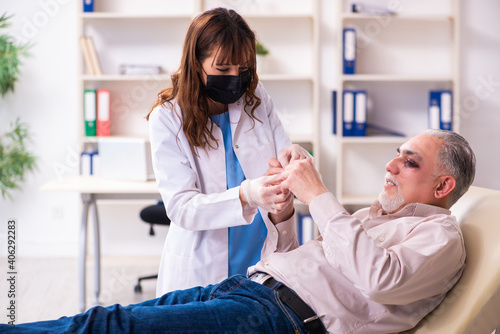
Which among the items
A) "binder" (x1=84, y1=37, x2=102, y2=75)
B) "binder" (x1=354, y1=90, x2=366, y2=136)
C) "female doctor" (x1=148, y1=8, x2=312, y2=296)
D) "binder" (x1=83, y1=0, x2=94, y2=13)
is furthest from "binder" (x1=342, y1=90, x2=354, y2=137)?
"female doctor" (x1=148, y1=8, x2=312, y2=296)

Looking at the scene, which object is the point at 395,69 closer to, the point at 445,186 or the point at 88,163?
the point at 88,163

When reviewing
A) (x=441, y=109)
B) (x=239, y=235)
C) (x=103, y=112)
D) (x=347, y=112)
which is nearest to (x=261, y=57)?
(x=347, y=112)

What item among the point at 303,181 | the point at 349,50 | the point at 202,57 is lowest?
the point at 303,181

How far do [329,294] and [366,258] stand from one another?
150 millimetres

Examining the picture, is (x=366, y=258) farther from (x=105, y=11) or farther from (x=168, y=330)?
(x=105, y=11)

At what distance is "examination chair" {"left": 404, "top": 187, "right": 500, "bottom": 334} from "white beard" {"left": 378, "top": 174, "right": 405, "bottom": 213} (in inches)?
7.2

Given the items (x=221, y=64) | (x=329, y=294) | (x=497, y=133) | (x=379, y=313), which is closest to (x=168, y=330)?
(x=329, y=294)

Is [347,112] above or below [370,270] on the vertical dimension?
above

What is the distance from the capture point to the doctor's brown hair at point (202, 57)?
159 cm

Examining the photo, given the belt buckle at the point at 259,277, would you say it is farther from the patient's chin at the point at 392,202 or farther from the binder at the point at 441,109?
the binder at the point at 441,109

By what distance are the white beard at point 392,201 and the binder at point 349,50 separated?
7.55 ft

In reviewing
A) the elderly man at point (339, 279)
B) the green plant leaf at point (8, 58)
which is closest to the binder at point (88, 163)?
the green plant leaf at point (8, 58)

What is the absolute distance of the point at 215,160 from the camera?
5.50 ft

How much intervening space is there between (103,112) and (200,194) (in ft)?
8.10
